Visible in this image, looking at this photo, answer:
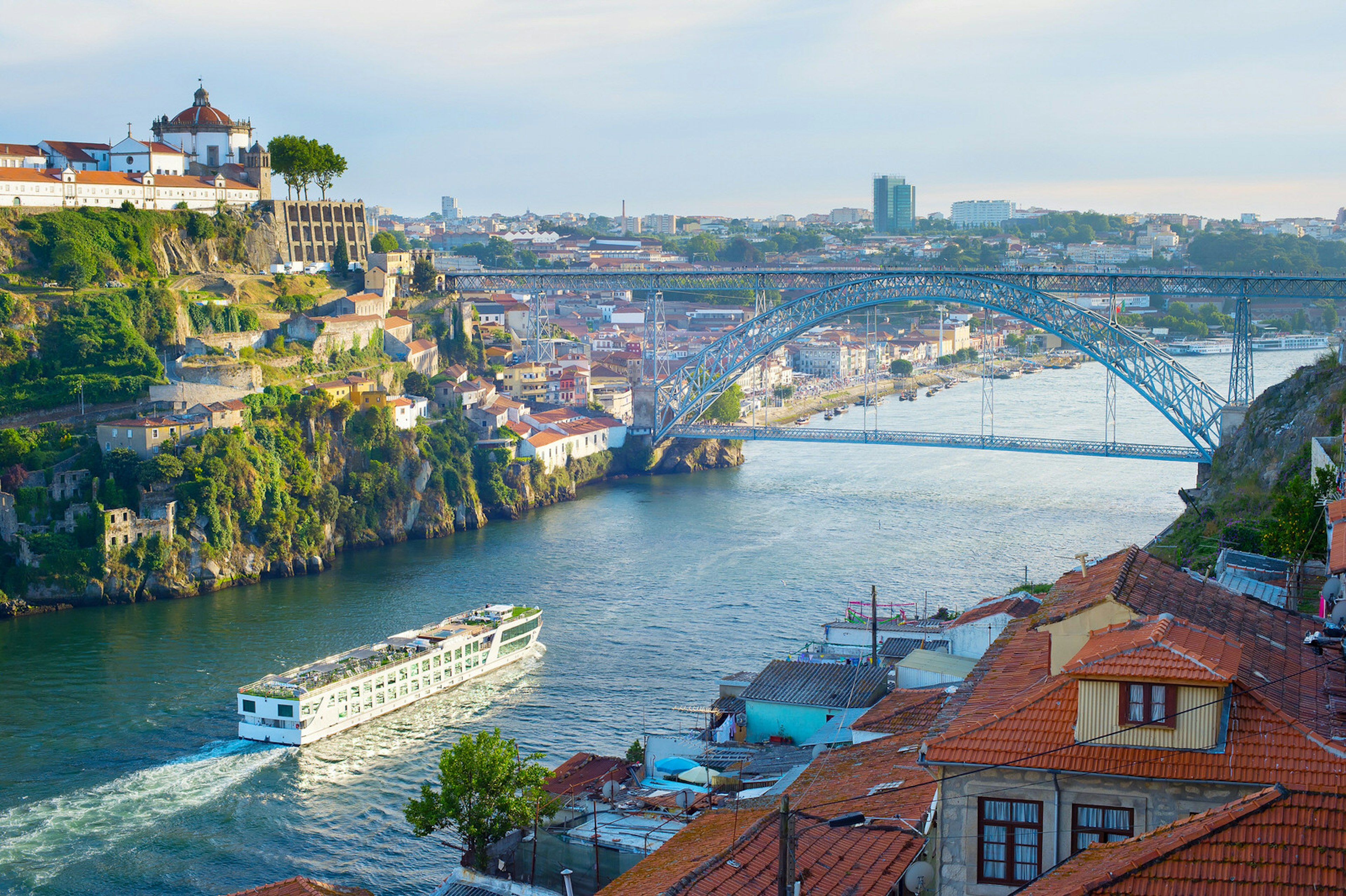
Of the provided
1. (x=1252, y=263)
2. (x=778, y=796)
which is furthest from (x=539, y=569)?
(x=1252, y=263)

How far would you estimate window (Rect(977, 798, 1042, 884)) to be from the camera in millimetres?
4656

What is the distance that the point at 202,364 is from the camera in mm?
25141

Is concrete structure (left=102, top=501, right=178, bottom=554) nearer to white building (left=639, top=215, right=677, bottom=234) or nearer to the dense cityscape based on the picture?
the dense cityscape

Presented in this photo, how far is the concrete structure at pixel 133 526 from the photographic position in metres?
21.1

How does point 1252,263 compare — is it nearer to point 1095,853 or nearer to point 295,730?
point 295,730

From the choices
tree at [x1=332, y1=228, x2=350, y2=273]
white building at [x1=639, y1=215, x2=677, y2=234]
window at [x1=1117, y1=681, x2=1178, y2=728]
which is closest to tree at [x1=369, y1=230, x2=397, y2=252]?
tree at [x1=332, y1=228, x2=350, y2=273]

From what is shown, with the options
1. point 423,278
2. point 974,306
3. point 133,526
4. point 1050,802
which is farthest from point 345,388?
point 1050,802

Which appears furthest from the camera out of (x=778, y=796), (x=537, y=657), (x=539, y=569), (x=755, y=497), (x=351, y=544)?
(x=755, y=497)

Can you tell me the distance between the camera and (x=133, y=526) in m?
21.5

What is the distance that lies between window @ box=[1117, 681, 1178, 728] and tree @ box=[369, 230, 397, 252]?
35716mm

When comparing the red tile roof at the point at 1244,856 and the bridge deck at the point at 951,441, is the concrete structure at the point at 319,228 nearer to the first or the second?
the bridge deck at the point at 951,441

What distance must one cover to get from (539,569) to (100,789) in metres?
10.3

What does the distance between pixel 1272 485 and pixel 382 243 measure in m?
28.7

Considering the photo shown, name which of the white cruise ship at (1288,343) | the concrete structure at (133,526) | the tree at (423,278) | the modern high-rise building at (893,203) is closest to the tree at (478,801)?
the concrete structure at (133,526)
